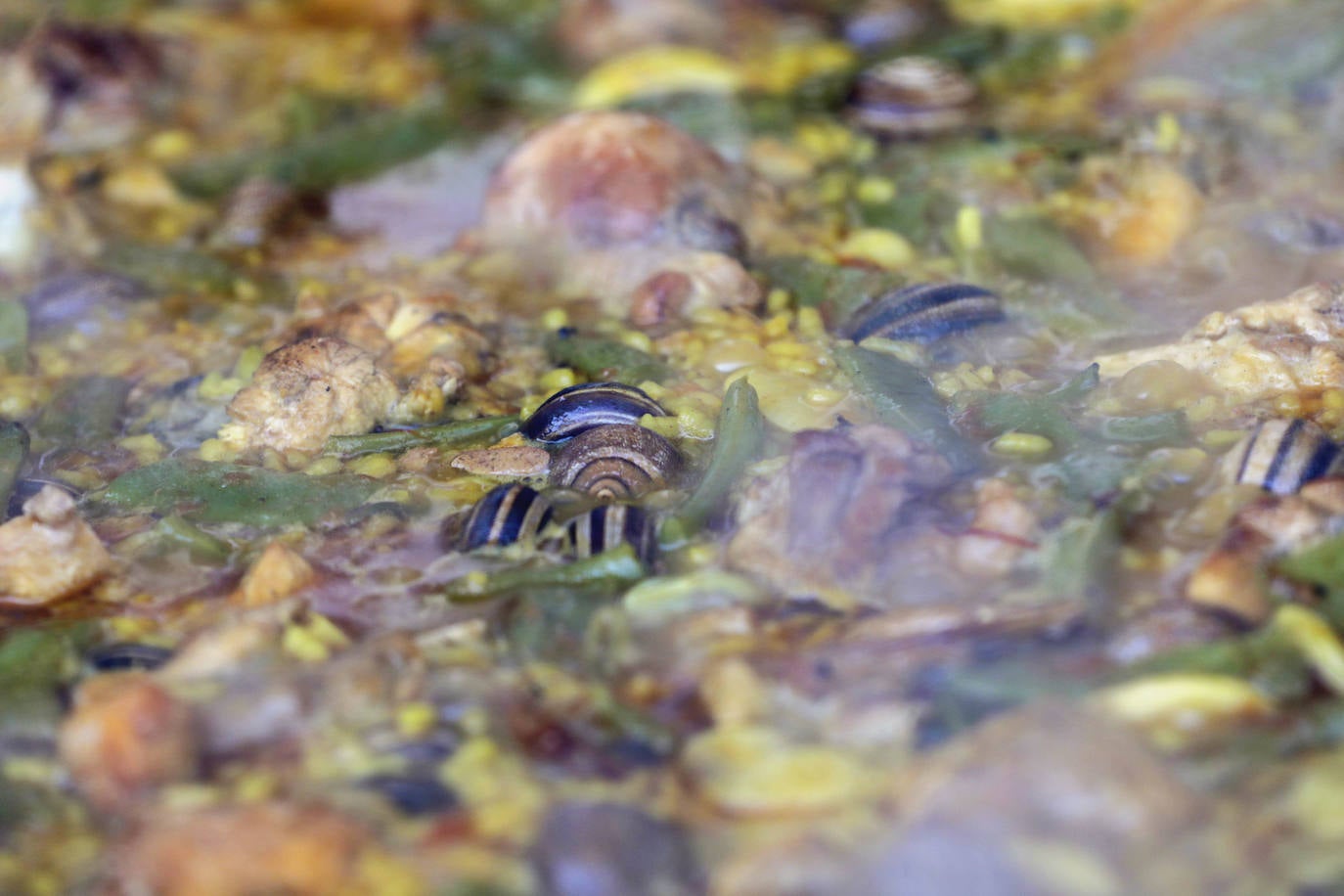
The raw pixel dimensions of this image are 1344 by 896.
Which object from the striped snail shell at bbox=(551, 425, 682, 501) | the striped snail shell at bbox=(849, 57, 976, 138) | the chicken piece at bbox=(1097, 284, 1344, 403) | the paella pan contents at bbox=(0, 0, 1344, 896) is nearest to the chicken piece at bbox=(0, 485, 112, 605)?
the paella pan contents at bbox=(0, 0, 1344, 896)

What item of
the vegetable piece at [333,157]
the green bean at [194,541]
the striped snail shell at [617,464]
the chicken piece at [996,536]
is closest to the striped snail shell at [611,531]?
the striped snail shell at [617,464]

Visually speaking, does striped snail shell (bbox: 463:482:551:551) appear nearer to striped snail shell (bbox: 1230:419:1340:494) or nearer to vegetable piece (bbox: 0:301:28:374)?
striped snail shell (bbox: 1230:419:1340:494)

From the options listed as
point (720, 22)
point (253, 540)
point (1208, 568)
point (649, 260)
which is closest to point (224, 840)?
point (253, 540)

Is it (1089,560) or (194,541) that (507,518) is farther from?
(1089,560)

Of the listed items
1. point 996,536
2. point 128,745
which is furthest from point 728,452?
point 128,745

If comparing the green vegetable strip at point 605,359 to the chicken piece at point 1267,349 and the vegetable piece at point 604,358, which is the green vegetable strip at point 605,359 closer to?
the vegetable piece at point 604,358
